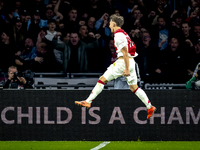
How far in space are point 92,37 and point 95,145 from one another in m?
4.81

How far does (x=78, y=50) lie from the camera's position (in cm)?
1080

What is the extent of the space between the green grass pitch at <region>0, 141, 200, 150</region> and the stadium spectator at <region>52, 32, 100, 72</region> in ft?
12.9

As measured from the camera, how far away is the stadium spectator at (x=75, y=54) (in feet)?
35.4

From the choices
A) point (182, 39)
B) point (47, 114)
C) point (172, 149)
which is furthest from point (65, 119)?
point (182, 39)

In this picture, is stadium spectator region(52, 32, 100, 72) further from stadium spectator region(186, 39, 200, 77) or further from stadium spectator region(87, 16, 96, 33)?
stadium spectator region(186, 39, 200, 77)

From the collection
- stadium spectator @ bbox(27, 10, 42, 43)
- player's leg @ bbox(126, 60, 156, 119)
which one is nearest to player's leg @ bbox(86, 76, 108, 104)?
player's leg @ bbox(126, 60, 156, 119)

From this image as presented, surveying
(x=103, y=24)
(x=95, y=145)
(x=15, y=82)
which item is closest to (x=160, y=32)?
(x=103, y=24)

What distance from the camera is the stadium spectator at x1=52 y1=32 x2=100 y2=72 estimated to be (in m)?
10.8

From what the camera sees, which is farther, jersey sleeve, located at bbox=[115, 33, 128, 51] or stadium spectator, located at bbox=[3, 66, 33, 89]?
stadium spectator, located at bbox=[3, 66, 33, 89]

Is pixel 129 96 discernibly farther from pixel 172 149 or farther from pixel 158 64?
pixel 158 64

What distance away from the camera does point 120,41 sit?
6.47m

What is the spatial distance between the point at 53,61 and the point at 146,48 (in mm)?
2598

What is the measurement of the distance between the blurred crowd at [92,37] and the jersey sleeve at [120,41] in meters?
4.19

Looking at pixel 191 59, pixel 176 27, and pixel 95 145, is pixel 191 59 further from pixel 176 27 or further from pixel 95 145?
pixel 95 145
